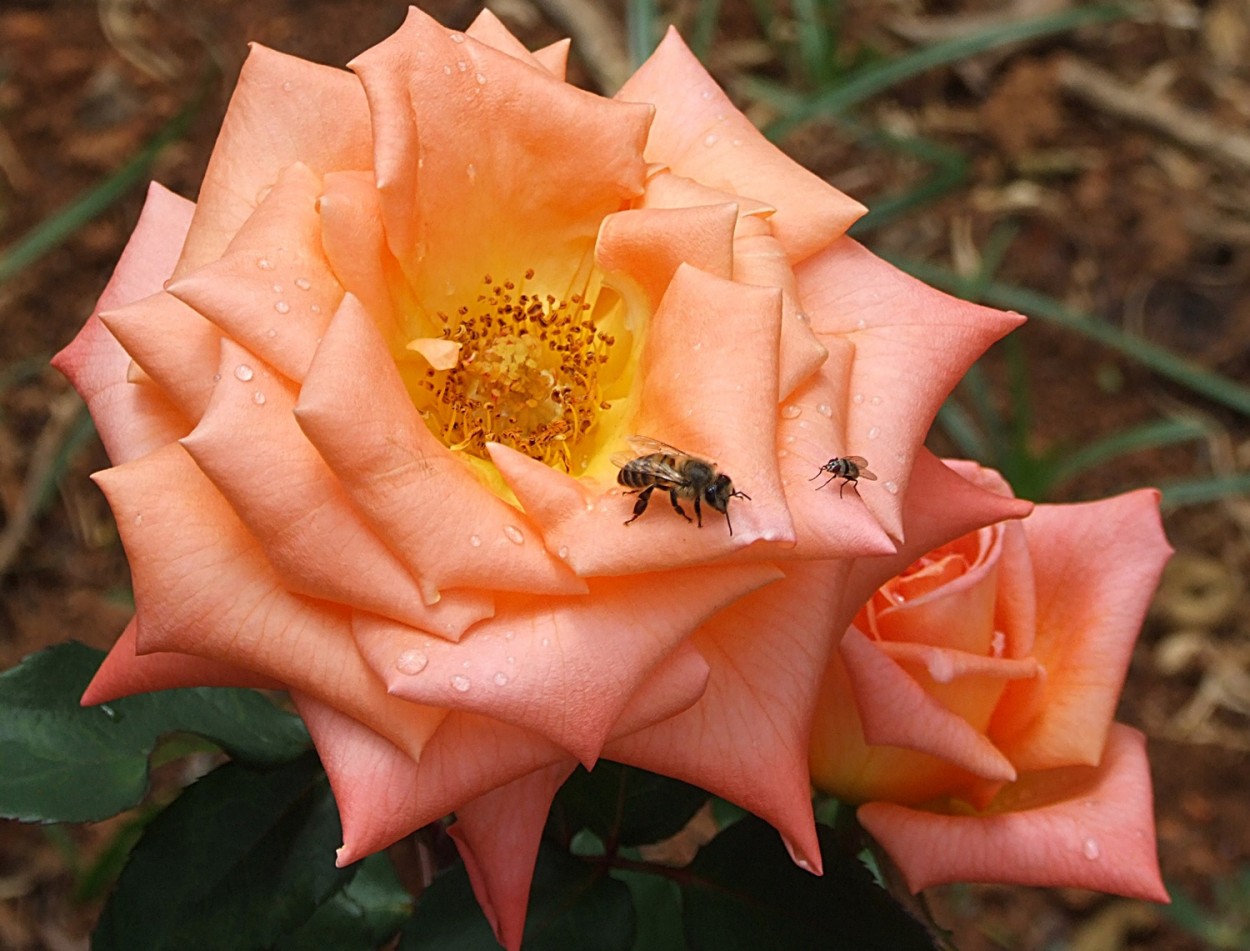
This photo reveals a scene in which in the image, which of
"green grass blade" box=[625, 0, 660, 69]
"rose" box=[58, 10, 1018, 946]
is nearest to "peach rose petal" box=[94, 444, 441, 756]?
"rose" box=[58, 10, 1018, 946]

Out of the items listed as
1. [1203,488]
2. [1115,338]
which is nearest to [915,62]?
[1115,338]

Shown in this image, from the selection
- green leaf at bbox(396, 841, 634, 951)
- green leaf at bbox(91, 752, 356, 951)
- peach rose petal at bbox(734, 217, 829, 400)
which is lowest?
green leaf at bbox(396, 841, 634, 951)

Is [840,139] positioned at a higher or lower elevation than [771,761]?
lower

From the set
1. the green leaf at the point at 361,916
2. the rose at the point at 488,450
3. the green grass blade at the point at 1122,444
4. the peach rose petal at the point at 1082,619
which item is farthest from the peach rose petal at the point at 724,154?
the green grass blade at the point at 1122,444


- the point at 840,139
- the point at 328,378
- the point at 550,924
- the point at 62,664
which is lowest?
the point at 840,139

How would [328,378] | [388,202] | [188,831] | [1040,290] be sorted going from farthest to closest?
[1040,290] < [188,831] < [388,202] < [328,378]

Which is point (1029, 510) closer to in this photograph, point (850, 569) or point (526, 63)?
point (850, 569)

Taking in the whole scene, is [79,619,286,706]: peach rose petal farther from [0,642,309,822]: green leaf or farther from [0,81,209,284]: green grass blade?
[0,81,209,284]: green grass blade

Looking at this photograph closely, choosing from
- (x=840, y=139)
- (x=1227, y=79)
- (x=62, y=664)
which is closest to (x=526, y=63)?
(x=62, y=664)
